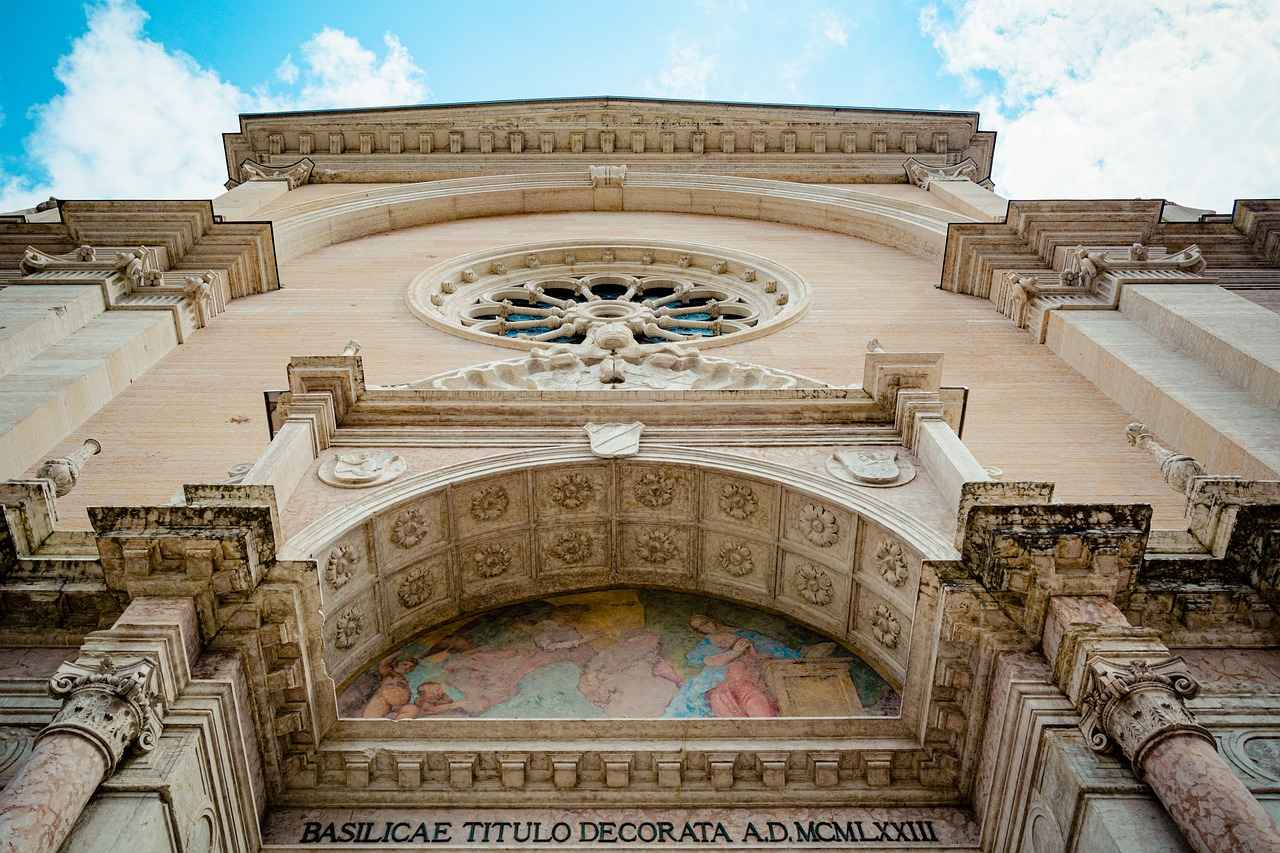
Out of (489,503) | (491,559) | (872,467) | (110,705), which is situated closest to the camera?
(110,705)

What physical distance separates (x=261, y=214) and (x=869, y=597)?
50.1ft

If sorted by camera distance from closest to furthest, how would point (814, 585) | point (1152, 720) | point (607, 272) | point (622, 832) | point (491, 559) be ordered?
1. point (1152, 720)
2. point (622, 832)
3. point (814, 585)
4. point (491, 559)
5. point (607, 272)

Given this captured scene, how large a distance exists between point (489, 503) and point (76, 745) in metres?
3.98

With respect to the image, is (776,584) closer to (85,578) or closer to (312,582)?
(312,582)

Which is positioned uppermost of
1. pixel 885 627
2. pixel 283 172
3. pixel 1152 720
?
pixel 1152 720

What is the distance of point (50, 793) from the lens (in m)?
5.05

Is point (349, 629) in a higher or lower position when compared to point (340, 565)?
lower

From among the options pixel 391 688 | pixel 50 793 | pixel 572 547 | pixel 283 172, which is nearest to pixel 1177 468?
pixel 572 547

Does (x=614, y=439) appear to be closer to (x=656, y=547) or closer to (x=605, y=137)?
(x=656, y=547)

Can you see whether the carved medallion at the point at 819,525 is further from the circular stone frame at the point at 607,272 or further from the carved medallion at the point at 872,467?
the circular stone frame at the point at 607,272

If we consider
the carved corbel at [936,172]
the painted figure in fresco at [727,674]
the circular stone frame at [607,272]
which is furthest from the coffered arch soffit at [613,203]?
the painted figure in fresco at [727,674]

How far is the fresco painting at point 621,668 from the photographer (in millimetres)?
7871

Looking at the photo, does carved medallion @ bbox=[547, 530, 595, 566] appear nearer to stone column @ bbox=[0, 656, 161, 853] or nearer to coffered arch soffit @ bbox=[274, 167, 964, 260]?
stone column @ bbox=[0, 656, 161, 853]

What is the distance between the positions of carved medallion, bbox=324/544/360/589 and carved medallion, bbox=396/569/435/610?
0.61m
